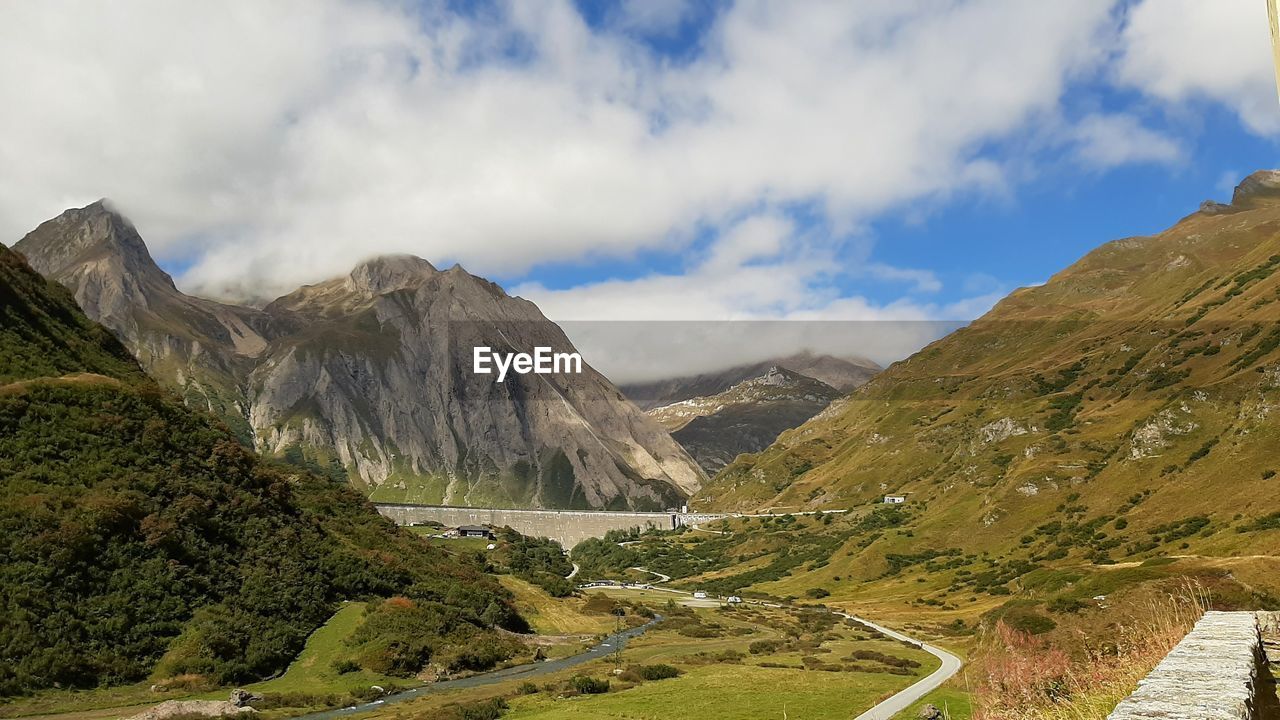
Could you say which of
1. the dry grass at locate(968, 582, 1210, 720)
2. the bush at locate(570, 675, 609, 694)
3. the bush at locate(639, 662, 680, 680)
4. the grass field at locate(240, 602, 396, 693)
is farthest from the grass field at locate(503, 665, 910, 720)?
the dry grass at locate(968, 582, 1210, 720)

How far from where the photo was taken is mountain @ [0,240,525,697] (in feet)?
225

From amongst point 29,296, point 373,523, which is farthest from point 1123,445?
point 29,296

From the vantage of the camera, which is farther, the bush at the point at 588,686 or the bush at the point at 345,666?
the bush at the point at 345,666

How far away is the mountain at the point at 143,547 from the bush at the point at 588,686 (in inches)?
927

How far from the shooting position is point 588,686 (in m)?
73.8

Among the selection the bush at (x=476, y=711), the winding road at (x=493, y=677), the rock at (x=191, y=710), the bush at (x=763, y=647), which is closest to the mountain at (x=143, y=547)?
the winding road at (x=493, y=677)

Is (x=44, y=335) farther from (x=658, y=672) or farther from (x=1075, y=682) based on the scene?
(x=1075, y=682)

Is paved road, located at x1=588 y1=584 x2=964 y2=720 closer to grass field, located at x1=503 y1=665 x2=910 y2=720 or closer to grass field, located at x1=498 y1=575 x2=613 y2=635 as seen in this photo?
grass field, located at x1=503 y1=665 x2=910 y2=720

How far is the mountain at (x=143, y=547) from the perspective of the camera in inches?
2699

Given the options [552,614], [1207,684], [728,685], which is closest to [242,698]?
[728,685]

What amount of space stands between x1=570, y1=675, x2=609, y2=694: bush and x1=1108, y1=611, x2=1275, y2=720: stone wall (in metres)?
66.8

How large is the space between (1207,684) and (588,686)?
7141 centimetres

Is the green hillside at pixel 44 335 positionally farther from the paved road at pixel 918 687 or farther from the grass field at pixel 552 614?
the paved road at pixel 918 687

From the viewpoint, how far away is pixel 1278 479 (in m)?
118
